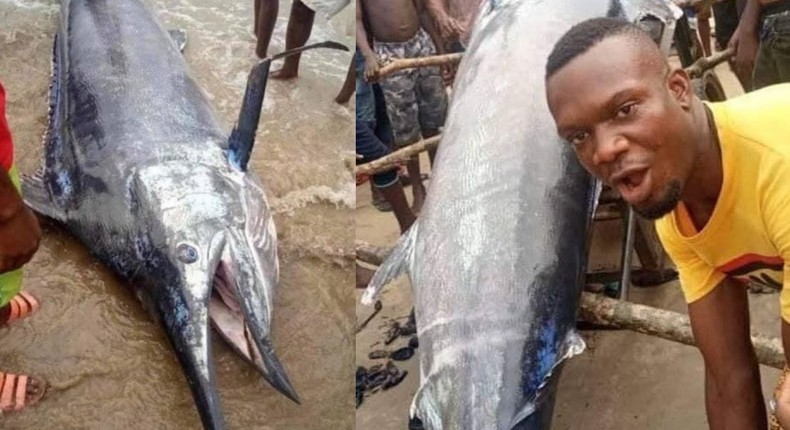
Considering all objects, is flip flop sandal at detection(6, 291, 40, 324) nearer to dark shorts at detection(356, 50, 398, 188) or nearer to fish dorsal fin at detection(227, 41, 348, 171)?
fish dorsal fin at detection(227, 41, 348, 171)

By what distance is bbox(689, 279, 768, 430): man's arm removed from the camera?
2.38m

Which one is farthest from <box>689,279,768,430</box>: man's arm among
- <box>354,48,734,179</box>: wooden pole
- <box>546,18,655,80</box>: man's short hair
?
<box>354,48,734,179</box>: wooden pole

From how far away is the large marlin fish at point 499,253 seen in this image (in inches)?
95.5

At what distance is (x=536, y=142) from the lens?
9.52ft

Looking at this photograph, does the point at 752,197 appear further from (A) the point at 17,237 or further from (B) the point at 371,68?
(B) the point at 371,68

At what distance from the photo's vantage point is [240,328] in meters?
3.36

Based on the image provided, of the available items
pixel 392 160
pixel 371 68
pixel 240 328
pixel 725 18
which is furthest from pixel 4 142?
pixel 725 18

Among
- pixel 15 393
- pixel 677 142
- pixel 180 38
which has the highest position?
pixel 677 142

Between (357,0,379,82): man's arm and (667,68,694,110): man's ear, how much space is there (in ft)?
7.17

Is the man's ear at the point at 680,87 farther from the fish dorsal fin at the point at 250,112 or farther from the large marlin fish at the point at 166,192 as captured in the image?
the fish dorsal fin at the point at 250,112

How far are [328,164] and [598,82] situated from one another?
2.73 metres

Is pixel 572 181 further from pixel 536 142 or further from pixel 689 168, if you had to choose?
pixel 689 168

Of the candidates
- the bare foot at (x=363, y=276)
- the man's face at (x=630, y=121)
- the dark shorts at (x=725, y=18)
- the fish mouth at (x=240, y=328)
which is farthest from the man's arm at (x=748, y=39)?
the fish mouth at (x=240, y=328)

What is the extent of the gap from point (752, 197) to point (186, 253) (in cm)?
205
